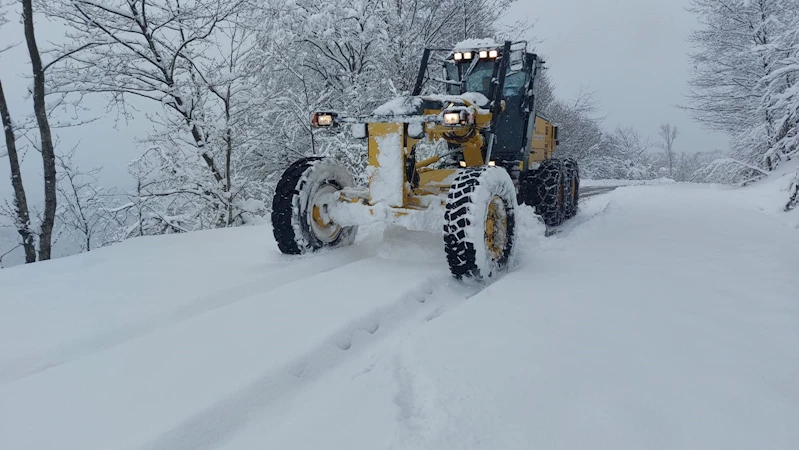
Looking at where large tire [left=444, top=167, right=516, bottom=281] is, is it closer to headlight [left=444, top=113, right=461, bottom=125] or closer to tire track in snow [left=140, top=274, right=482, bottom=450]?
tire track in snow [left=140, top=274, right=482, bottom=450]

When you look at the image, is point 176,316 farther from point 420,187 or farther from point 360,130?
point 420,187

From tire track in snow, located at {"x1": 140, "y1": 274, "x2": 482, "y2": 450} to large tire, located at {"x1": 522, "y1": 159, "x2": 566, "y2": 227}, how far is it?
3.53 metres

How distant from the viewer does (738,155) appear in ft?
54.5

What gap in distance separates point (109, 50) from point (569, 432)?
929 cm

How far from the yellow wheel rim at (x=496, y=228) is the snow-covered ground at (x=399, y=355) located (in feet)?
0.90

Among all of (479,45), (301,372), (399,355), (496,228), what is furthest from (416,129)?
(479,45)

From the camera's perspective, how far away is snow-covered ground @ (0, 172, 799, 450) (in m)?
1.71

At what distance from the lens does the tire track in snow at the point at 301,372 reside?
176 centimetres

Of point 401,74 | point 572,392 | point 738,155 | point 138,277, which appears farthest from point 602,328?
point 738,155

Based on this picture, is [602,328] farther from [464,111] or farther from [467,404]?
[464,111]

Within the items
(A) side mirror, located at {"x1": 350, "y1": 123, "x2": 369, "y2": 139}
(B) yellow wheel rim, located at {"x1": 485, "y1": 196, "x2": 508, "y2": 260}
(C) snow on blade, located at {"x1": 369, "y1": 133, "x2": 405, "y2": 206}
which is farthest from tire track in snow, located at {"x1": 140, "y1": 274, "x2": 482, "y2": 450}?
(A) side mirror, located at {"x1": 350, "y1": 123, "x2": 369, "y2": 139}

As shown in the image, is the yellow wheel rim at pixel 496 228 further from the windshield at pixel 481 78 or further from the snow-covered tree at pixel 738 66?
the snow-covered tree at pixel 738 66

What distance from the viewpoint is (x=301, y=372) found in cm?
221

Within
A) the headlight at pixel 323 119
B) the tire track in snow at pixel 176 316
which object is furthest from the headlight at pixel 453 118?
the tire track in snow at pixel 176 316
